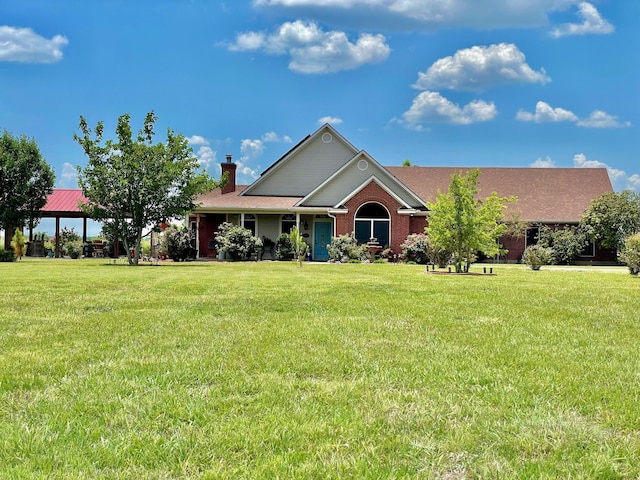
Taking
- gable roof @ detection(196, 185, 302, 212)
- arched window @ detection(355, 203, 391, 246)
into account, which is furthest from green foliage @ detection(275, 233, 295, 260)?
arched window @ detection(355, 203, 391, 246)

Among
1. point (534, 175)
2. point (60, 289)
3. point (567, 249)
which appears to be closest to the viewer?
point (60, 289)

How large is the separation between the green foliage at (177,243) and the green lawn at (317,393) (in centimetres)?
2021

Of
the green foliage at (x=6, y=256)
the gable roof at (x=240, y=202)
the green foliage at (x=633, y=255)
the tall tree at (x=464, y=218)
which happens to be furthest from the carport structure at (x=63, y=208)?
the green foliage at (x=633, y=255)

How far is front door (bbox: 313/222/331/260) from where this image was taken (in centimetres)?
3005

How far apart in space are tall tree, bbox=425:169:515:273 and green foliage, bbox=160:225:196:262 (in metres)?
14.3

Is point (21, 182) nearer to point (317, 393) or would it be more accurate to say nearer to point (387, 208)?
point (387, 208)

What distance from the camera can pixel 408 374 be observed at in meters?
4.89

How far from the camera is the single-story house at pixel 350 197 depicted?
28266 mm

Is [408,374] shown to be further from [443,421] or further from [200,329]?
[200,329]

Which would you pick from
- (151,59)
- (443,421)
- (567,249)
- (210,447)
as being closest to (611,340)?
(443,421)

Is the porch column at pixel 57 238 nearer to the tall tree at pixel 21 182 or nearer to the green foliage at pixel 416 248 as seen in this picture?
the tall tree at pixel 21 182

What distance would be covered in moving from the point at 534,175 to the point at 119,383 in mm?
33601

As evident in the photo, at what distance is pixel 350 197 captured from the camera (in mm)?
28141

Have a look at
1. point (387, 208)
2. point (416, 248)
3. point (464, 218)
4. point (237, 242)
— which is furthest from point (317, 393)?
point (387, 208)
